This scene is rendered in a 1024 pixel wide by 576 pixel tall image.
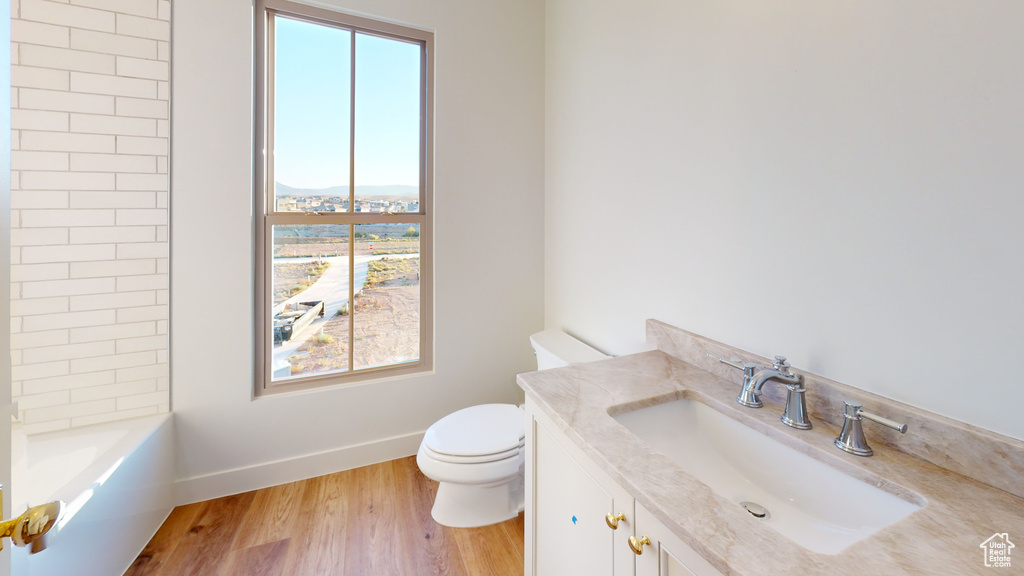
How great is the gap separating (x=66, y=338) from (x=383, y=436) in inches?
52.1

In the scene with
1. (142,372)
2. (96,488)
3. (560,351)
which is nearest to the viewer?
(96,488)

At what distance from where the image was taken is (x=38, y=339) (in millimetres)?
1521

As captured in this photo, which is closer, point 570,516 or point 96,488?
point 570,516

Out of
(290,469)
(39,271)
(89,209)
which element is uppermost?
(89,209)

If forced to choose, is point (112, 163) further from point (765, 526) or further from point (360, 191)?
point (765, 526)

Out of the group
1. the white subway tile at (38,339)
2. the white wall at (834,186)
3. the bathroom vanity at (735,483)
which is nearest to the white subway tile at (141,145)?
the white subway tile at (38,339)

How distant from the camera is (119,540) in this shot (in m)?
1.41

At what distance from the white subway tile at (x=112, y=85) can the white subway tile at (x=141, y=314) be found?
2.76 ft

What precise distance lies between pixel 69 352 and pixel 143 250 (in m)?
0.46

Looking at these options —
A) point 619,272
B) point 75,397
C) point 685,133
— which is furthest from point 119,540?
point 685,133

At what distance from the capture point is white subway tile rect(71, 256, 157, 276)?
1.57 m

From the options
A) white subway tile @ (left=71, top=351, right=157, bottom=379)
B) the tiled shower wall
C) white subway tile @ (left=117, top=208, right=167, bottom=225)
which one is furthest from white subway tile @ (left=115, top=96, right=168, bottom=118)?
white subway tile @ (left=71, top=351, right=157, bottom=379)

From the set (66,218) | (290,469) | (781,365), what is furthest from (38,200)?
(781,365)

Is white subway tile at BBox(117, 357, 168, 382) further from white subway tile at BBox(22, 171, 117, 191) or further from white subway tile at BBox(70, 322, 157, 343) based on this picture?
white subway tile at BBox(22, 171, 117, 191)
